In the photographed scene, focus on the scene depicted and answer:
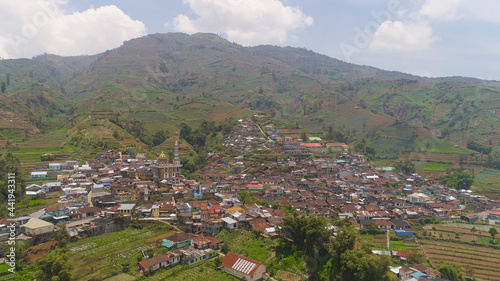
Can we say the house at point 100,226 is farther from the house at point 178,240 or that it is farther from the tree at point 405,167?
the tree at point 405,167

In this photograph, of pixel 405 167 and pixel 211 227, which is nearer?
pixel 211 227

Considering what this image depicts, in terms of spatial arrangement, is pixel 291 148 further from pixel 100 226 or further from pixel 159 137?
pixel 100 226

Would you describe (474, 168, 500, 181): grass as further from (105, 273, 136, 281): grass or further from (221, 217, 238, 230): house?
(105, 273, 136, 281): grass

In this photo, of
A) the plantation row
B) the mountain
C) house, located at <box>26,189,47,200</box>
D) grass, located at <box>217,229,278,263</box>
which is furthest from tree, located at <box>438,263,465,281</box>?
the mountain

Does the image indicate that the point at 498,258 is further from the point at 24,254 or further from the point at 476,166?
the point at 476,166

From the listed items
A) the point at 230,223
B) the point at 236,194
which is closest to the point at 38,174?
the point at 236,194

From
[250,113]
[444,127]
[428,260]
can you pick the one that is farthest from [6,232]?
[444,127]

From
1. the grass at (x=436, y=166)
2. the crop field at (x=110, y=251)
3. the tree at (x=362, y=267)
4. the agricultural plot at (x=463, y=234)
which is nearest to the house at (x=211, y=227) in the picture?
the crop field at (x=110, y=251)
